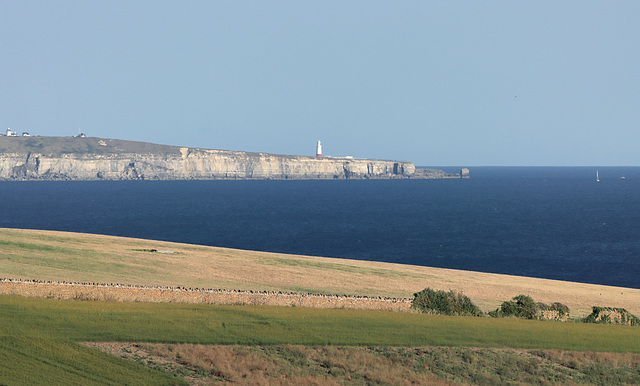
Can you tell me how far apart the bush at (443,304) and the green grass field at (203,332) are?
2.74m

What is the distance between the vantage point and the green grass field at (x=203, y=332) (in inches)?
678

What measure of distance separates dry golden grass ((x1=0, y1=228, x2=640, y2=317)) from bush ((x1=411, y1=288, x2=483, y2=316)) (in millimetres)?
4410

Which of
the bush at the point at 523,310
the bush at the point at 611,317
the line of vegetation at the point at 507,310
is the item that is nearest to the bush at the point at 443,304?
the line of vegetation at the point at 507,310

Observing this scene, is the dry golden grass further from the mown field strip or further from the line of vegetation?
the mown field strip

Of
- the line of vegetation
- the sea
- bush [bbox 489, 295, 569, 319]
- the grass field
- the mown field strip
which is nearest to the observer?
the grass field

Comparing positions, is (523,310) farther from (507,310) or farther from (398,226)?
(398,226)

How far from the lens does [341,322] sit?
24219 millimetres

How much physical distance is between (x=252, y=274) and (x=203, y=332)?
20.5m

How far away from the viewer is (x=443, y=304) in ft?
99.4

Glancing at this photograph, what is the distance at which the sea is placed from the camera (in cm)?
7300

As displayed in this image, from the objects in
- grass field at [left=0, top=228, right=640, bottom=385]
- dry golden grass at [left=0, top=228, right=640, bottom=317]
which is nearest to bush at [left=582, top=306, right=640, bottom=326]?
dry golden grass at [left=0, top=228, right=640, bottom=317]

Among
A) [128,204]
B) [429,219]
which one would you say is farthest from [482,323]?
[128,204]

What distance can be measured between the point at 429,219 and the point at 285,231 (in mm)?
32679

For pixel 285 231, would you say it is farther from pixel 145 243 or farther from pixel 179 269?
pixel 179 269
